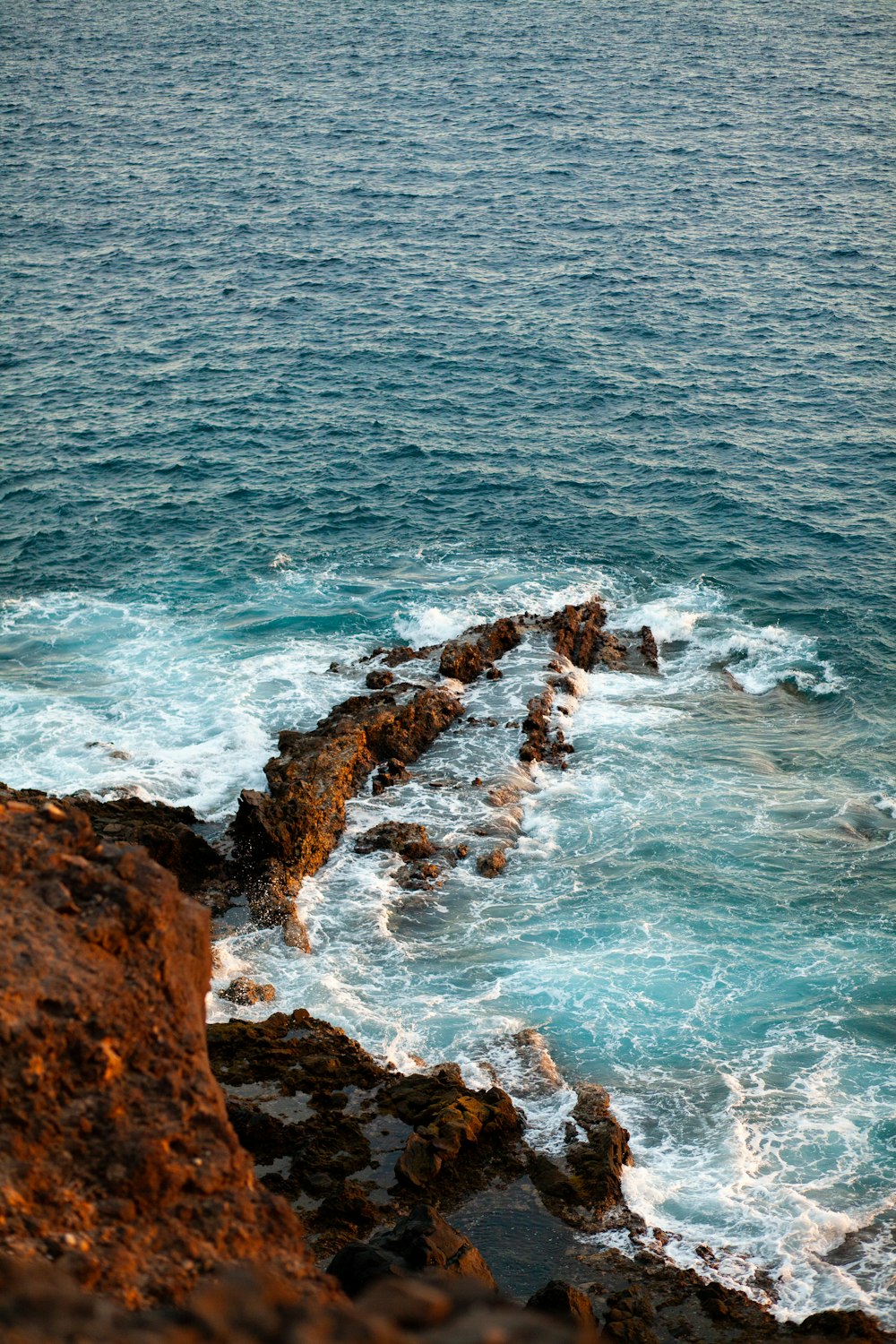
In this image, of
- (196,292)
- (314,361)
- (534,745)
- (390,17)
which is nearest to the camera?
(534,745)

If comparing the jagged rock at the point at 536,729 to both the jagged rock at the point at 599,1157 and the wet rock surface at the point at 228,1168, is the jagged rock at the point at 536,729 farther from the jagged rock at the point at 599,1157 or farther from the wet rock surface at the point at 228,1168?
the jagged rock at the point at 599,1157

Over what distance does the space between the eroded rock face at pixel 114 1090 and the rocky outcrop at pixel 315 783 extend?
1515 centimetres

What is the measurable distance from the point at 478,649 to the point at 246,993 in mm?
15942

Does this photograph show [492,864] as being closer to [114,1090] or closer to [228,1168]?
[228,1168]

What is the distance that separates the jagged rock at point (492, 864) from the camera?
29109mm

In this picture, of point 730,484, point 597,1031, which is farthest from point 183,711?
point 730,484

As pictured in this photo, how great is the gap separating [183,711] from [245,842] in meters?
7.53

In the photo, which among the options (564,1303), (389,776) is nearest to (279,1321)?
(564,1303)

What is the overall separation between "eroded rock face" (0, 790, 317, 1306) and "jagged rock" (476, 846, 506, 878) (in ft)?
55.7

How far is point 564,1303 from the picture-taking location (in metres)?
16.5

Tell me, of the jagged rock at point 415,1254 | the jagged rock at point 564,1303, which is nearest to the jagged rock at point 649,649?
the jagged rock at point 415,1254

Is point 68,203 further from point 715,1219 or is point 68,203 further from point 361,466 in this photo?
point 715,1219

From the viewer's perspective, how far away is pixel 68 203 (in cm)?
7456

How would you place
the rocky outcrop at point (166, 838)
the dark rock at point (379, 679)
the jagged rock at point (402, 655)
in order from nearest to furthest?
the rocky outcrop at point (166, 838) → the dark rock at point (379, 679) → the jagged rock at point (402, 655)
